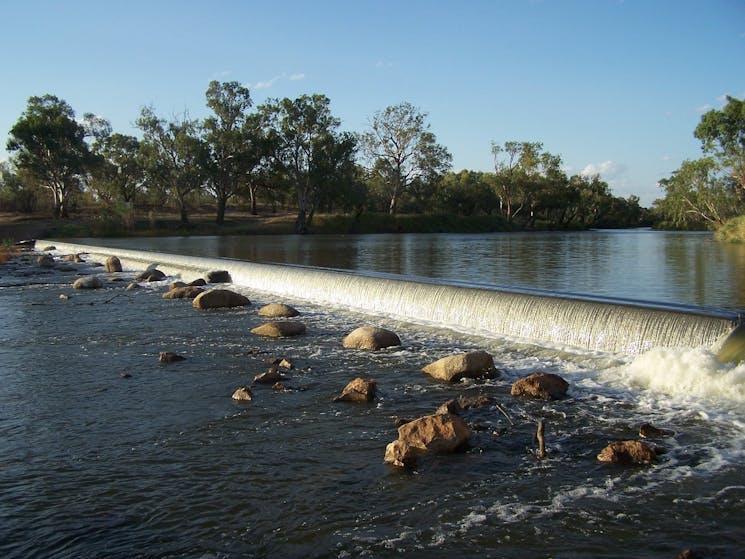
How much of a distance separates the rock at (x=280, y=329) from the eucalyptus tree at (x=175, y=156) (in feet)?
155

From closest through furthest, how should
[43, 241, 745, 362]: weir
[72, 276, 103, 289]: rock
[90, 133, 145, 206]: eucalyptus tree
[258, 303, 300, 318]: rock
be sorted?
1. [43, 241, 745, 362]: weir
2. [258, 303, 300, 318]: rock
3. [72, 276, 103, 289]: rock
4. [90, 133, 145, 206]: eucalyptus tree

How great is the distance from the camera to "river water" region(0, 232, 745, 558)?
4.25 metres

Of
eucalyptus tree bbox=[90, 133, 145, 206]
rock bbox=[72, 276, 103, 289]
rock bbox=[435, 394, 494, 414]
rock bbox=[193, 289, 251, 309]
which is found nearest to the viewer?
rock bbox=[435, 394, 494, 414]

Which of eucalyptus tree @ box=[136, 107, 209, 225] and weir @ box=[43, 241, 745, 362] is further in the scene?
eucalyptus tree @ box=[136, 107, 209, 225]

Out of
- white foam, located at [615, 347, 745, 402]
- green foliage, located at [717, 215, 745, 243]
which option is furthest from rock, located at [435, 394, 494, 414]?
green foliage, located at [717, 215, 745, 243]

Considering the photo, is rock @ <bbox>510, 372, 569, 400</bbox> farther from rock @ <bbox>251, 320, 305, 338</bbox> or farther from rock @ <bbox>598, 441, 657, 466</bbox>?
rock @ <bbox>251, 320, 305, 338</bbox>

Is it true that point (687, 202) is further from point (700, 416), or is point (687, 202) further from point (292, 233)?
point (700, 416)

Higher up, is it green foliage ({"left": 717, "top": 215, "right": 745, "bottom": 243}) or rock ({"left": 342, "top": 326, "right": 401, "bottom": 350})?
green foliage ({"left": 717, "top": 215, "right": 745, "bottom": 243})

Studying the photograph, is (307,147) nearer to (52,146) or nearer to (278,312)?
(52,146)

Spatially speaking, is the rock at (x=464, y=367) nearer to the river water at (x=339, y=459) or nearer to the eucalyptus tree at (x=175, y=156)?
the river water at (x=339, y=459)

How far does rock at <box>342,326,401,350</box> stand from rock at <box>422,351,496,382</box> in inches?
74.1

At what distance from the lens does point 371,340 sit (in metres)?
10.1

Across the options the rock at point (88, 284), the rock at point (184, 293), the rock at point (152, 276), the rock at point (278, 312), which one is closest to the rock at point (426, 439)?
the rock at point (278, 312)

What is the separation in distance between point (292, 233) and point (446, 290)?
156 feet
